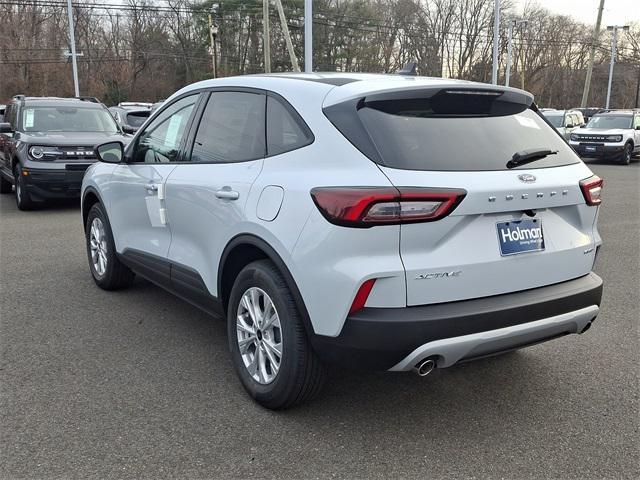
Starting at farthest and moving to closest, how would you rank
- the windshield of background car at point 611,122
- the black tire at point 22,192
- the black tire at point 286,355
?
1. the windshield of background car at point 611,122
2. the black tire at point 22,192
3. the black tire at point 286,355

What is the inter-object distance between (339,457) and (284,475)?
0.29 metres

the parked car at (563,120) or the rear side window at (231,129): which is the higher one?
the rear side window at (231,129)

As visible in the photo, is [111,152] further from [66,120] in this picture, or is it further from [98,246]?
[66,120]

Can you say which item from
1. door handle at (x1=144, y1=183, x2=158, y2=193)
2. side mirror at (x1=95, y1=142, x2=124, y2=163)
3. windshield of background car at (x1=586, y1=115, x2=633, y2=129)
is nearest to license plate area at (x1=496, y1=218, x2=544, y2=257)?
door handle at (x1=144, y1=183, x2=158, y2=193)

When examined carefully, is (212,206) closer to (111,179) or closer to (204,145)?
(204,145)

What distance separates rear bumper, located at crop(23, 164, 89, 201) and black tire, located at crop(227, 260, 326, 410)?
7.50m

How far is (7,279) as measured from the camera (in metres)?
5.90

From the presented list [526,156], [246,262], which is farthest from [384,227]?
[246,262]

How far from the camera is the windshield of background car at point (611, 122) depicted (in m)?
22.7

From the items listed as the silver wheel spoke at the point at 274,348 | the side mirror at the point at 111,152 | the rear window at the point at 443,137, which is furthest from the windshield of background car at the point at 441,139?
the side mirror at the point at 111,152

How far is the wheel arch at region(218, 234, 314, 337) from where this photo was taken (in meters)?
2.92

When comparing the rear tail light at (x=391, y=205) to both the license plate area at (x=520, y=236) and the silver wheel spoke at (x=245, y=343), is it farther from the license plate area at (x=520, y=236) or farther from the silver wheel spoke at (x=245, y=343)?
the silver wheel spoke at (x=245, y=343)

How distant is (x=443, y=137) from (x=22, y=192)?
887 centimetres

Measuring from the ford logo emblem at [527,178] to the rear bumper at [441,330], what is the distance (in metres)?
0.54
